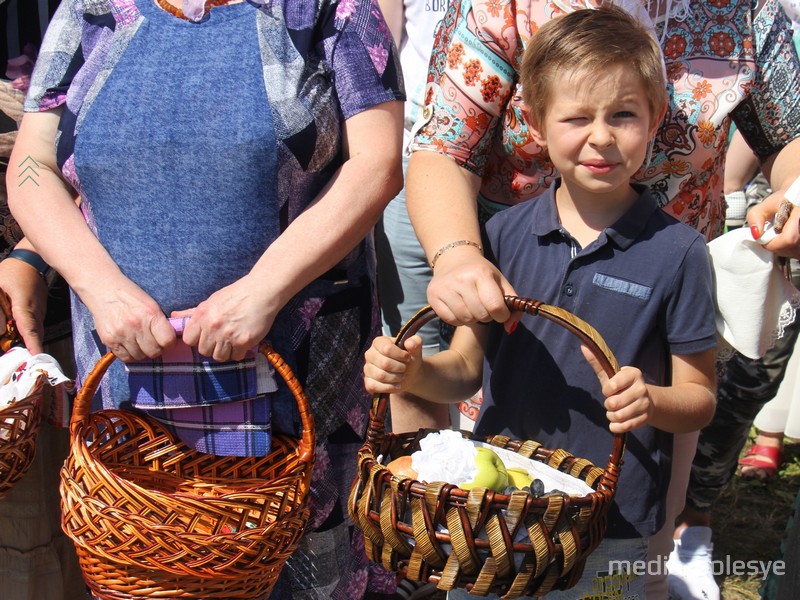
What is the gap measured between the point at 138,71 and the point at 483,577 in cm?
→ 129

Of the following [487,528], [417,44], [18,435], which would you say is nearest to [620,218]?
[487,528]

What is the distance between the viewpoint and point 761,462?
4.17 m

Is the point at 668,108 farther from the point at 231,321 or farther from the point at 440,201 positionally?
the point at 231,321

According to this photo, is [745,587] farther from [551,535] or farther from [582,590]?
[551,535]

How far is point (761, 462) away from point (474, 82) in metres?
2.84

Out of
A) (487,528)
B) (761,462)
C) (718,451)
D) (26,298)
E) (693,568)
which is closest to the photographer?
(487,528)

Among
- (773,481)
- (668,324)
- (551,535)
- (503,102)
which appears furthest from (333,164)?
(773,481)

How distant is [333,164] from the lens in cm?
211

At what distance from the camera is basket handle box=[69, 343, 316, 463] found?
1.90 m

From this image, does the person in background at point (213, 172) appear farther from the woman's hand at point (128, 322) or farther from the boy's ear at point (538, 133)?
the boy's ear at point (538, 133)

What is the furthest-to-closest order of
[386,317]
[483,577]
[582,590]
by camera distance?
[386,317] → [582,590] → [483,577]

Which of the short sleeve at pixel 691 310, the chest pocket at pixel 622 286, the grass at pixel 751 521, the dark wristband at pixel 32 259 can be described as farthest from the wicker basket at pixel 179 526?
the grass at pixel 751 521

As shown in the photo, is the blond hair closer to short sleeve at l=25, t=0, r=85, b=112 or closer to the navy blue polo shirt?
the navy blue polo shirt

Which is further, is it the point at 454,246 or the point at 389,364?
the point at 454,246
